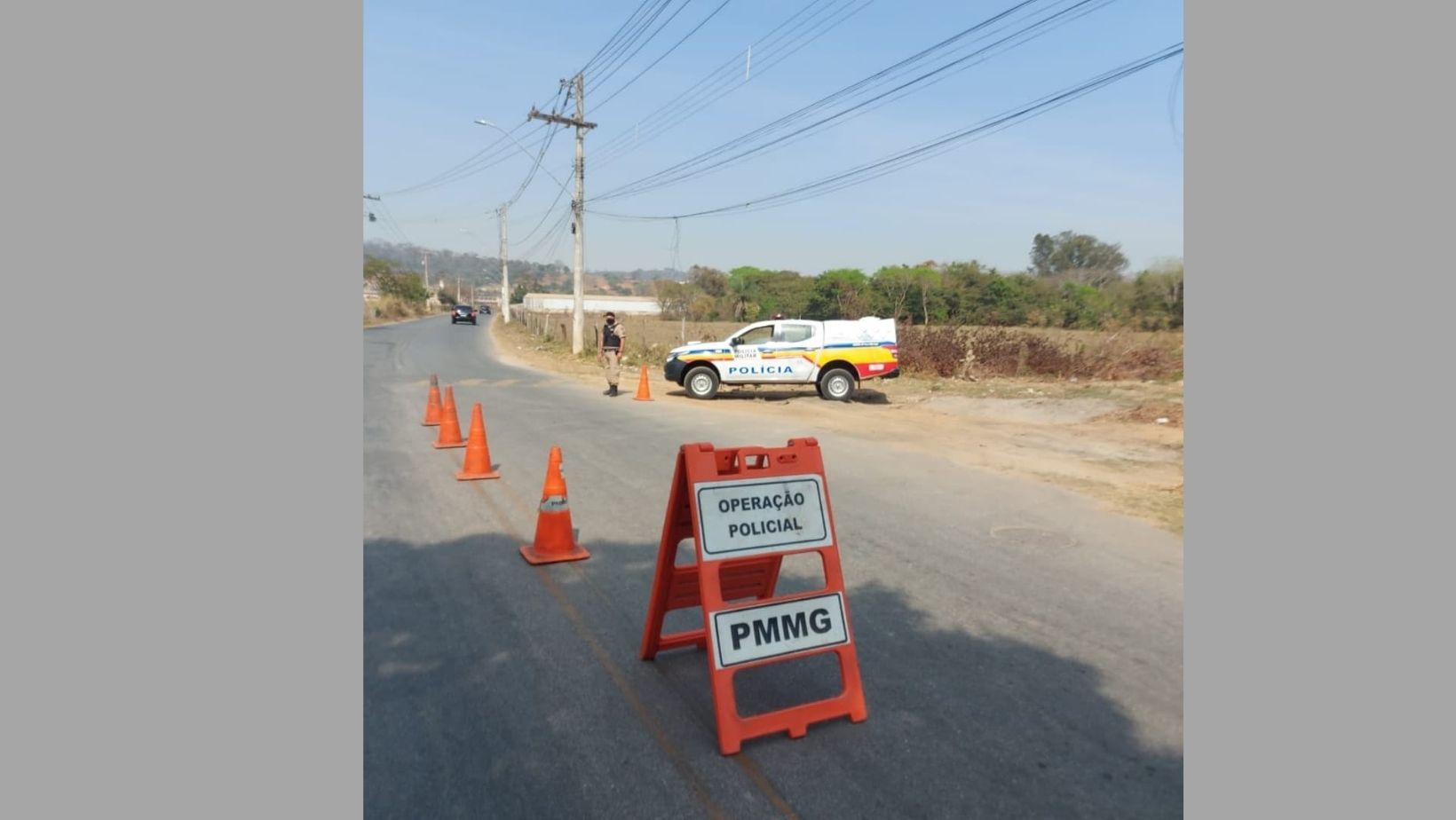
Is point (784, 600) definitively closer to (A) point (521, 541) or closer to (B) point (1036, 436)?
(A) point (521, 541)

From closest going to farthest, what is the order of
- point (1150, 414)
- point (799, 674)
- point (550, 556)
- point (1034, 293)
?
point (799, 674) < point (550, 556) < point (1150, 414) < point (1034, 293)

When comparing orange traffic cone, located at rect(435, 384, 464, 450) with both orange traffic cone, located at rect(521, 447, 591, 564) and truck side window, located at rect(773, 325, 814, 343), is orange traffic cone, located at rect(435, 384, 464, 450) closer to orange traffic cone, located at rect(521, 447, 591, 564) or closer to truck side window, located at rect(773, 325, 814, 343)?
orange traffic cone, located at rect(521, 447, 591, 564)

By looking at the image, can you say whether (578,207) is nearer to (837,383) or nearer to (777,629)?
(837,383)

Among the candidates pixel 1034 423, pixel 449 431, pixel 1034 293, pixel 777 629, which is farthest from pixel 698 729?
pixel 1034 293

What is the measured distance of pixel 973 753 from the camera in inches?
149

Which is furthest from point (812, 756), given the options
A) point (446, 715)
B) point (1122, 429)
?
point (1122, 429)

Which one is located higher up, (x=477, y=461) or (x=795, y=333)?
(x=795, y=333)

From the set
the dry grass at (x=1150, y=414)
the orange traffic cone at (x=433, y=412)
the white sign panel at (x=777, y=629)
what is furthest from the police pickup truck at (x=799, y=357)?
the white sign panel at (x=777, y=629)

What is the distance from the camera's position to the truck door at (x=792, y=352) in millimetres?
19141

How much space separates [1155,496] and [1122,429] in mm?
5741

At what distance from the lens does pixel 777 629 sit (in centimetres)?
412

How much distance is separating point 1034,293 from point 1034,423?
13.6 metres

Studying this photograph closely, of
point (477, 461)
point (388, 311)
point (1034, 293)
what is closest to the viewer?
point (477, 461)

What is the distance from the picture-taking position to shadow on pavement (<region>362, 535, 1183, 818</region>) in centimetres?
343
